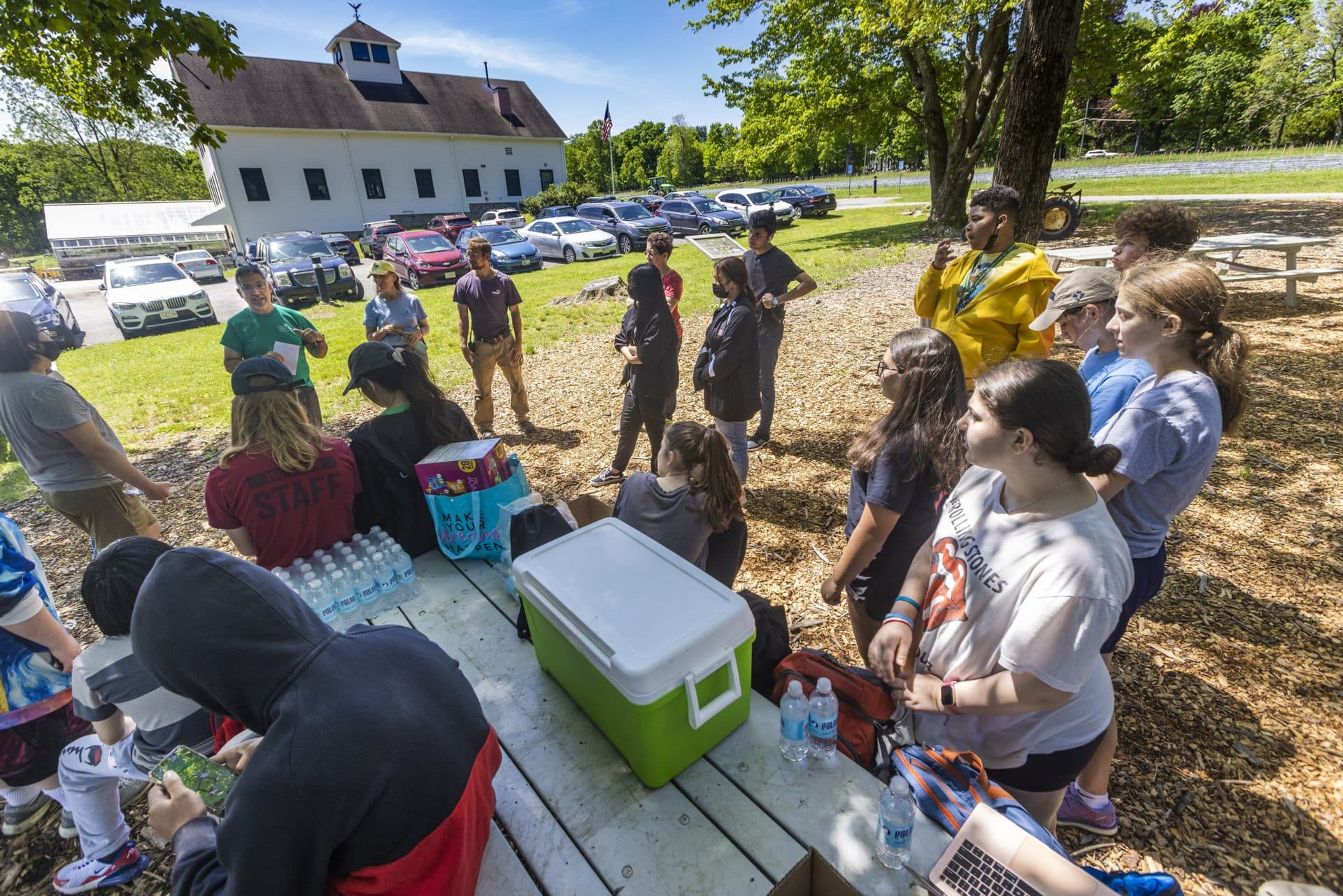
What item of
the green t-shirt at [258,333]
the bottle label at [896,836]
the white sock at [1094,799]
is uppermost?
the green t-shirt at [258,333]

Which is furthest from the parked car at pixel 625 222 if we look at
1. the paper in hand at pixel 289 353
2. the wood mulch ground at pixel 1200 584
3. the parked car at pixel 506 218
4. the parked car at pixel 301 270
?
the paper in hand at pixel 289 353

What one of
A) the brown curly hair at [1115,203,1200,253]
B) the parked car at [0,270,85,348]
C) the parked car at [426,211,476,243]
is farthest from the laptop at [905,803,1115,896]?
the parked car at [426,211,476,243]

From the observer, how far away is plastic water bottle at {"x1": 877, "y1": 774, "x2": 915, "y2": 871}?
143 centimetres

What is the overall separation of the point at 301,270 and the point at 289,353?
37.8 feet

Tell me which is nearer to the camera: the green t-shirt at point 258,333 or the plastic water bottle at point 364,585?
the plastic water bottle at point 364,585

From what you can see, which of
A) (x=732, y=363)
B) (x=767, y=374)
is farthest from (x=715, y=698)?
(x=767, y=374)

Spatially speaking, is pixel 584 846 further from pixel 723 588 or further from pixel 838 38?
pixel 838 38

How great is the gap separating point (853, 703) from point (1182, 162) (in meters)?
44.8

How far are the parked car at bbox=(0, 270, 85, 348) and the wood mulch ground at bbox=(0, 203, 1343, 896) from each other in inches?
286

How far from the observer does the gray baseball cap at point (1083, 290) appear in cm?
265

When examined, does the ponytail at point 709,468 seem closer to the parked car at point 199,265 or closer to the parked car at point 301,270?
the parked car at point 301,270

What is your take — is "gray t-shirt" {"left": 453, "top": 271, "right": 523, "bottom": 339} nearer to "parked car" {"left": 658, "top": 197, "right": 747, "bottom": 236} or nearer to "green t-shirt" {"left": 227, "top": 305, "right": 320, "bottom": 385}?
"green t-shirt" {"left": 227, "top": 305, "right": 320, "bottom": 385}

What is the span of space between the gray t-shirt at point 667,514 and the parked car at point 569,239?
17570mm

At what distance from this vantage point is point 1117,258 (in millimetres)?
3303
